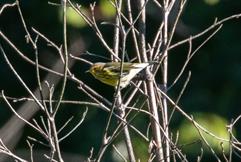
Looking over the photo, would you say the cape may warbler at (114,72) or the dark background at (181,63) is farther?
the dark background at (181,63)

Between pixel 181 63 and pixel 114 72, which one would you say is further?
pixel 181 63

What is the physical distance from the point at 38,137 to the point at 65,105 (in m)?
0.50

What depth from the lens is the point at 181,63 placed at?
9.34 m

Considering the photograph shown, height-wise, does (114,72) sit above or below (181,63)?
above

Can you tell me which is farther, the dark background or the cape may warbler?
the dark background

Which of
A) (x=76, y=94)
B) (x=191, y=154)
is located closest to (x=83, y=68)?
(x=76, y=94)

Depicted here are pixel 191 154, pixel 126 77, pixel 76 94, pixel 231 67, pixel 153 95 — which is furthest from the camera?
pixel 76 94

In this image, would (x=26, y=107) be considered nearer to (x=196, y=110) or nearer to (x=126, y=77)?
(x=196, y=110)

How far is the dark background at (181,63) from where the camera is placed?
8633 mm

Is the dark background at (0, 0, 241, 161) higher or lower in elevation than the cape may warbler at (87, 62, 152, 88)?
lower

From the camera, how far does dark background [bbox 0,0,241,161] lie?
8.63 metres

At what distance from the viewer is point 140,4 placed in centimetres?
399

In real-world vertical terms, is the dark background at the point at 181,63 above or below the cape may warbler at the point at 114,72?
below

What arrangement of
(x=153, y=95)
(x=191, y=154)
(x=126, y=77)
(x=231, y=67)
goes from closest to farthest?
(x=153, y=95) → (x=126, y=77) → (x=191, y=154) → (x=231, y=67)
